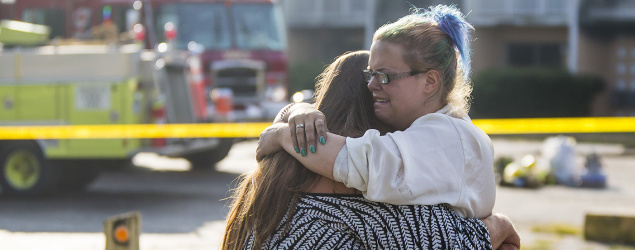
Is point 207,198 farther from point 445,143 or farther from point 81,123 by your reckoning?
point 445,143

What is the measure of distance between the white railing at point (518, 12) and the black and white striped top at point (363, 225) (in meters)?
24.4

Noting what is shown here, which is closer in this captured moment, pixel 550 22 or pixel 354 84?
pixel 354 84

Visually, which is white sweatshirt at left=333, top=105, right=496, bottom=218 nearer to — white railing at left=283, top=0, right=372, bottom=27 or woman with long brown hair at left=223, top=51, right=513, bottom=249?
woman with long brown hair at left=223, top=51, right=513, bottom=249

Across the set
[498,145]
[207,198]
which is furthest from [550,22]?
[207,198]

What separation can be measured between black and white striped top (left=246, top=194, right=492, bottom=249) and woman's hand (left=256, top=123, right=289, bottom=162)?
192mm

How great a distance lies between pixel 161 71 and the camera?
387 inches

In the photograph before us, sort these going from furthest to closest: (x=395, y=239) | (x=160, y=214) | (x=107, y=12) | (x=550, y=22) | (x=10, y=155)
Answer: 1. (x=550, y=22)
2. (x=107, y=12)
3. (x=10, y=155)
4. (x=160, y=214)
5. (x=395, y=239)

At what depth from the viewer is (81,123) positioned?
932 cm

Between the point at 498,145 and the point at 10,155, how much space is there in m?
10.6

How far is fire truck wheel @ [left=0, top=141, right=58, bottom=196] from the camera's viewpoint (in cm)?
932

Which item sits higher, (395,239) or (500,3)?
(500,3)

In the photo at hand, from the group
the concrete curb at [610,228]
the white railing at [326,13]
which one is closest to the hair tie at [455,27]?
the concrete curb at [610,228]

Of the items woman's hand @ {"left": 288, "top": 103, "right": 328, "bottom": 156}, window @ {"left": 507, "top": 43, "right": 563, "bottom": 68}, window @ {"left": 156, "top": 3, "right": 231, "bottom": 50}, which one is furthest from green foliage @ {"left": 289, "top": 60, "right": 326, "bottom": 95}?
woman's hand @ {"left": 288, "top": 103, "right": 328, "bottom": 156}

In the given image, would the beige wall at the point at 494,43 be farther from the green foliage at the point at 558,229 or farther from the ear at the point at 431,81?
the ear at the point at 431,81
